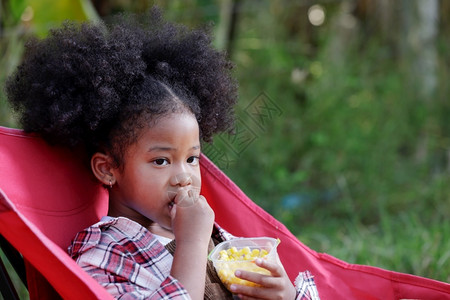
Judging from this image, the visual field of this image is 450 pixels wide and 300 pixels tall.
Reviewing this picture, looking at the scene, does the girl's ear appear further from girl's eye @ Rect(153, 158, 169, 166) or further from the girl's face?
girl's eye @ Rect(153, 158, 169, 166)

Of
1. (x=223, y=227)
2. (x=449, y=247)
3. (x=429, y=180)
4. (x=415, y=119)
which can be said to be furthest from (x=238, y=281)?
(x=415, y=119)

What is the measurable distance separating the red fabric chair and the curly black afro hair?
8 cm

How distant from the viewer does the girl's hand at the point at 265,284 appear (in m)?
1.53

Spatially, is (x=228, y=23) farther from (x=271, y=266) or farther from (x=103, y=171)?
(x=271, y=266)

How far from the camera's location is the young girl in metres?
1.56

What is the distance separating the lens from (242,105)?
4.36 metres

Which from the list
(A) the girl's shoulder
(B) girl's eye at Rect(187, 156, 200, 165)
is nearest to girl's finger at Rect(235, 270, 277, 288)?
(A) the girl's shoulder

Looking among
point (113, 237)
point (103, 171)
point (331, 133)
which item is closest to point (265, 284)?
point (113, 237)

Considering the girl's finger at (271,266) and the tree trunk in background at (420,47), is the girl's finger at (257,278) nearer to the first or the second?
the girl's finger at (271,266)

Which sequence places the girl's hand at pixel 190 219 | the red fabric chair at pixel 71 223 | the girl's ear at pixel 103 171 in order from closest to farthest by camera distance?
the red fabric chair at pixel 71 223
the girl's hand at pixel 190 219
the girl's ear at pixel 103 171

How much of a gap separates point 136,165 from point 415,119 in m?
3.47

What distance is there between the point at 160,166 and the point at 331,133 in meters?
2.87

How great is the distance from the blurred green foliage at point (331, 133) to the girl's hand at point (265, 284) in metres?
1.57

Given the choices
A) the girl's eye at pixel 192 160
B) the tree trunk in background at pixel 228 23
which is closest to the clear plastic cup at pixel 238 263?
the girl's eye at pixel 192 160
